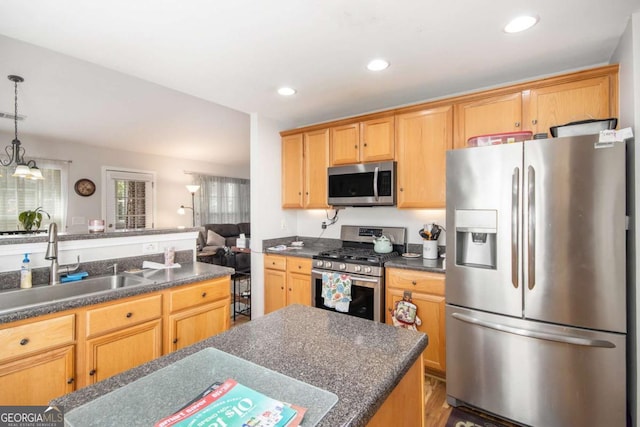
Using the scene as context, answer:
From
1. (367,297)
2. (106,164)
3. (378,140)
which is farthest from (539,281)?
(106,164)

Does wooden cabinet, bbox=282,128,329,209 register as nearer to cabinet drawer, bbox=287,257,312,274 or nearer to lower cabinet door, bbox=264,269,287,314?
cabinet drawer, bbox=287,257,312,274

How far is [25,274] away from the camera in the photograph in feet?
5.74

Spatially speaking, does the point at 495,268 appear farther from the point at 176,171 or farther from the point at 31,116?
the point at 176,171

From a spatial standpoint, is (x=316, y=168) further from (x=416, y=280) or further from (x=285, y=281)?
(x=416, y=280)

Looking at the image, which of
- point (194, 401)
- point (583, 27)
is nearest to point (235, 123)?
point (583, 27)

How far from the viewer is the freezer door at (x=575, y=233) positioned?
5.30 ft

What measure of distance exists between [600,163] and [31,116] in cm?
615

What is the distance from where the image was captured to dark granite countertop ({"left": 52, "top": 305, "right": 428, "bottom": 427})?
73 cm

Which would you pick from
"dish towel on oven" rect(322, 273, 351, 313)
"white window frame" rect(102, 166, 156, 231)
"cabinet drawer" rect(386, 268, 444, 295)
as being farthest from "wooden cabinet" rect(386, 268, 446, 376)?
"white window frame" rect(102, 166, 156, 231)

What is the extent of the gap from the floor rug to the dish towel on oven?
1.08 metres

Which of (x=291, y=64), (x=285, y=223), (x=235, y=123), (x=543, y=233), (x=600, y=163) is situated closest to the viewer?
(x=600, y=163)

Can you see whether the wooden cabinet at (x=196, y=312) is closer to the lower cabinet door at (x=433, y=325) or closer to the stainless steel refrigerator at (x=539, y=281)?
the lower cabinet door at (x=433, y=325)

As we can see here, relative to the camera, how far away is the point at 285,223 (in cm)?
374

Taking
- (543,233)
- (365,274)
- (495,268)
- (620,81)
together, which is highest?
(620,81)
